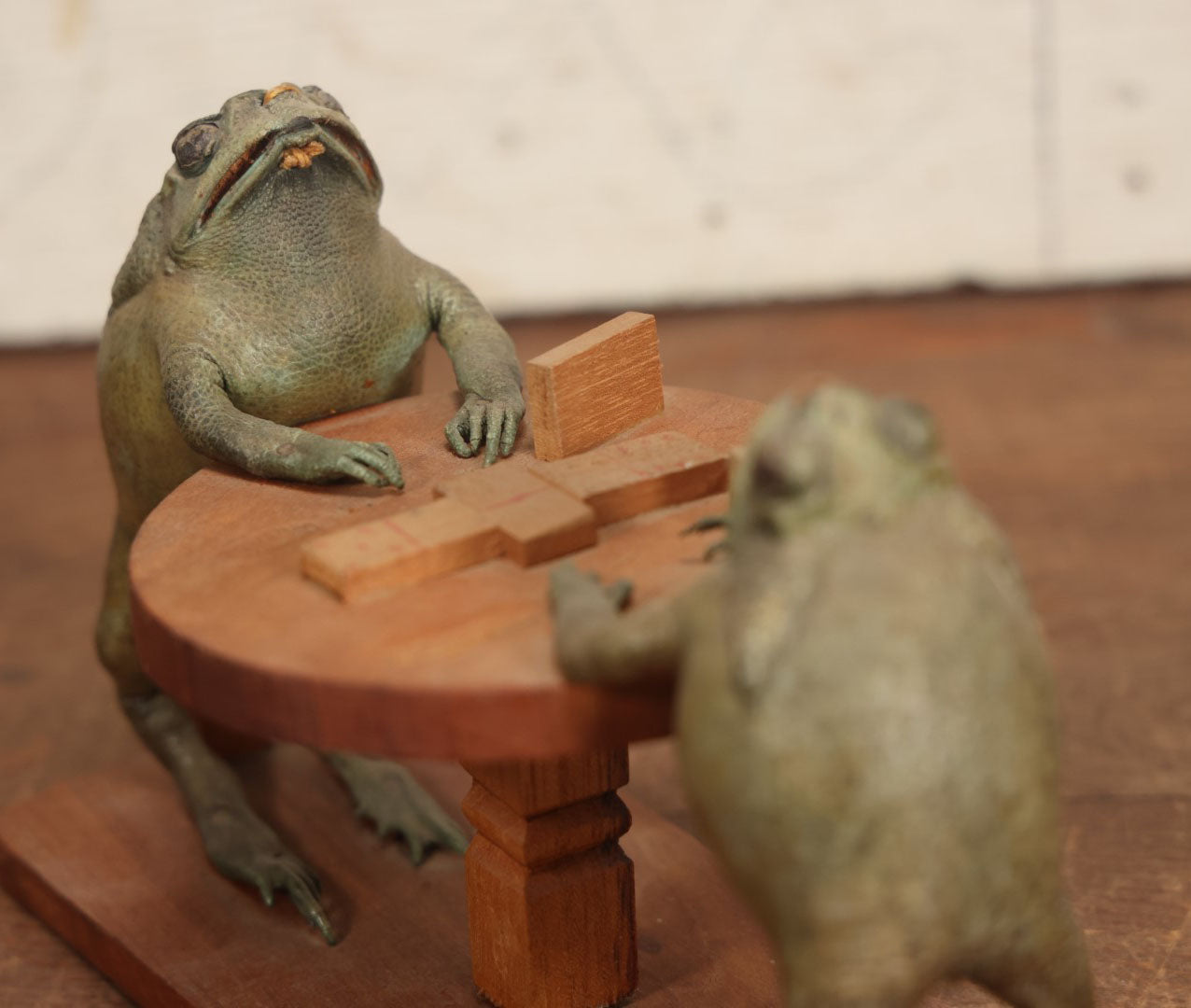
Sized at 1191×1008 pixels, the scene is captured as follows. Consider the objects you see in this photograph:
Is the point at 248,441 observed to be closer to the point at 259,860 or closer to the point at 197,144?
the point at 197,144

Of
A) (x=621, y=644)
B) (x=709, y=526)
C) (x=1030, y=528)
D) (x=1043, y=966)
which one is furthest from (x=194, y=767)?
(x=1030, y=528)

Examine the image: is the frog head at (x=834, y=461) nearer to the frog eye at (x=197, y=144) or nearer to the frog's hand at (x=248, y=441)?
the frog's hand at (x=248, y=441)

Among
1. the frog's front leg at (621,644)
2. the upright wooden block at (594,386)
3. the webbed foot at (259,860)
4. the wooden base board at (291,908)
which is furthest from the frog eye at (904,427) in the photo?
the webbed foot at (259,860)

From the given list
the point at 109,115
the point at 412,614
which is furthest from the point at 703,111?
the point at 412,614

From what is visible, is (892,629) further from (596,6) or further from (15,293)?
(15,293)

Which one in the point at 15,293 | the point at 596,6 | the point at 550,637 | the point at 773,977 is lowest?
the point at 773,977

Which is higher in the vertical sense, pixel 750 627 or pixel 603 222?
pixel 750 627
